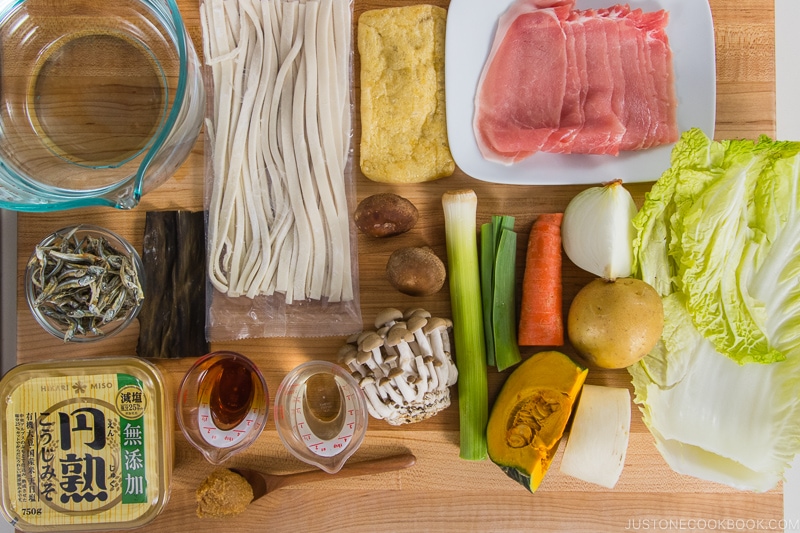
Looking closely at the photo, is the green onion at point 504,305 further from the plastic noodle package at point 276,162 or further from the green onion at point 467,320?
the plastic noodle package at point 276,162

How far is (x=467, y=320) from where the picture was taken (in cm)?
173

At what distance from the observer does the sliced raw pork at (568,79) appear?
173 centimetres

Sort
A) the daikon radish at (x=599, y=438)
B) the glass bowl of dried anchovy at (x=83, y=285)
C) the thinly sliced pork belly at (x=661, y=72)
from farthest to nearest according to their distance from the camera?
the thinly sliced pork belly at (x=661, y=72), the daikon radish at (x=599, y=438), the glass bowl of dried anchovy at (x=83, y=285)

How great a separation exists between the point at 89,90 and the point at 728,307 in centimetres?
205

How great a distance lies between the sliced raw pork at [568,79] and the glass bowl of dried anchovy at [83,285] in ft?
3.82

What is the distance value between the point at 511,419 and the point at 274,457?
2.54ft

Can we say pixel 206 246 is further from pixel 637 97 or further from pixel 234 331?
pixel 637 97

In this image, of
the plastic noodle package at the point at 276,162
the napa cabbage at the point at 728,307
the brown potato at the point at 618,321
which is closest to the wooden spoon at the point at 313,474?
the plastic noodle package at the point at 276,162

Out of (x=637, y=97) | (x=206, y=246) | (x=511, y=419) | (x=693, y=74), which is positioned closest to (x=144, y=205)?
(x=206, y=246)

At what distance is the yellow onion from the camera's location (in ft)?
5.31

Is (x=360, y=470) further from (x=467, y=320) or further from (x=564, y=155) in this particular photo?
(x=564, y=155)

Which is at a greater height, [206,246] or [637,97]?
[637,97]

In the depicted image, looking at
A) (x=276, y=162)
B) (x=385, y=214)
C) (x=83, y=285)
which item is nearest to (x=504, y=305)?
(x=385, y=214)

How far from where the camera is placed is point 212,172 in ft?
5.68
